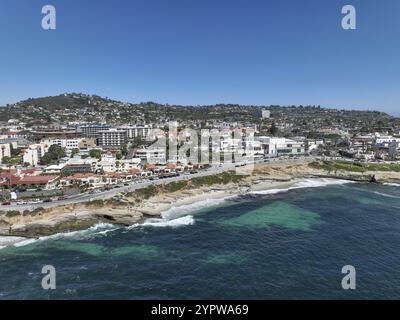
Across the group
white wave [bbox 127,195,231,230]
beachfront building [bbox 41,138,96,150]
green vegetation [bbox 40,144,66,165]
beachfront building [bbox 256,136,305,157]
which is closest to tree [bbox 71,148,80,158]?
green vegetation [bbox 40,144,66,165]

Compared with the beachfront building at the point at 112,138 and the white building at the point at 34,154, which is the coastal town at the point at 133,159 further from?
the white building at the point at 34,154

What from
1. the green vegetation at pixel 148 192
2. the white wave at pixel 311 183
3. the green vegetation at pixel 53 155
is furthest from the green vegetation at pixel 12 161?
the white wave at pixel 311 183

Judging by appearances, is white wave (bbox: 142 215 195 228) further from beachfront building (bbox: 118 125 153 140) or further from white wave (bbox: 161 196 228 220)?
beachfront building (bbox: 118 125 153 140)

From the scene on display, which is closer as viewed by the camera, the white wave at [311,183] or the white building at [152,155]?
the white wave at [311,183]

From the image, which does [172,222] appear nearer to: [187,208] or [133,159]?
[187,208]

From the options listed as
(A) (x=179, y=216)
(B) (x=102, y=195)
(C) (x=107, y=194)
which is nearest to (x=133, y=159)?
(C) (x=107, y=194)

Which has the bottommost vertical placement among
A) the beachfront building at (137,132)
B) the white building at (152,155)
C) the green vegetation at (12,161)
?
the green vegetation at (12,161)

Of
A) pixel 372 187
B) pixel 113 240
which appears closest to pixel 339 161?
pixel 372 187
